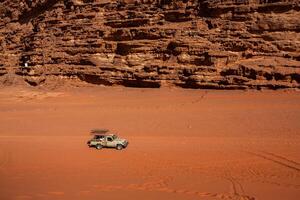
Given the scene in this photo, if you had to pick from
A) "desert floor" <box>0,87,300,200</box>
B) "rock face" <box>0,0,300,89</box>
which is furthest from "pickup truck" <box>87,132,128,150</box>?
"rock face" <box>0,0,300,89</box>

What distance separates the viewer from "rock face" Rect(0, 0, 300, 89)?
94.3 feet

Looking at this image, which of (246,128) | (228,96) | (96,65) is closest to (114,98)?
(96,65)

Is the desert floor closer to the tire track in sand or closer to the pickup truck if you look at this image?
the tire track in sand

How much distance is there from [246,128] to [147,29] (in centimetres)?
1505

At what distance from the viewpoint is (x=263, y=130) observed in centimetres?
1933

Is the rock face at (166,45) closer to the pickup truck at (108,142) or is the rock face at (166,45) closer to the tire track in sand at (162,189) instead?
the pickup truck at (108,142)

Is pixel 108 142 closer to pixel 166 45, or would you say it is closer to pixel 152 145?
pixel 152 145

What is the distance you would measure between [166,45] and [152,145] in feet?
51.4

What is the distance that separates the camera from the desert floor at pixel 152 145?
10.2 meters

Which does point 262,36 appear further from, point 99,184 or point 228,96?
point 99,184

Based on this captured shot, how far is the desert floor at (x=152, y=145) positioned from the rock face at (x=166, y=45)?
1.57 metres

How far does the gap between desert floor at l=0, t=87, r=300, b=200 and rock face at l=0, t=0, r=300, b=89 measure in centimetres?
157

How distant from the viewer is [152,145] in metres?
17.1

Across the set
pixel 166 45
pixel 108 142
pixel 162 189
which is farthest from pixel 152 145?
pixel 166 45
